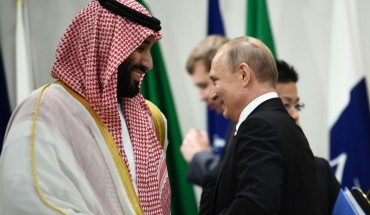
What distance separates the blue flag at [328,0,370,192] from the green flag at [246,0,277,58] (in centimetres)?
48

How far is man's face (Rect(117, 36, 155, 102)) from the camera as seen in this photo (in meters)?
2.69

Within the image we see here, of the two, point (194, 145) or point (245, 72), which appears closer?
point (245, 72)

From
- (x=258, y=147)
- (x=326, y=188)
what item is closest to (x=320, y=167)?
(x=326, y=188)

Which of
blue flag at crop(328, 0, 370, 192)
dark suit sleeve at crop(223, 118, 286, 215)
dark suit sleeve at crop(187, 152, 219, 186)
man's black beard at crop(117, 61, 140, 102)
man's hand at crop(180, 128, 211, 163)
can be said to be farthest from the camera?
blue flag at crop(328, 0, 370, 192)

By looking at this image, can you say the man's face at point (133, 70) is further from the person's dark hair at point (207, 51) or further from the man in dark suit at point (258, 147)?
the person's dark hair at point (207, 51)

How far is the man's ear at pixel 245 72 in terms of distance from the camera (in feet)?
8.32

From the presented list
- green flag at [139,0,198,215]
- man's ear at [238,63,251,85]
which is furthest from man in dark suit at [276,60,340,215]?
green flag at [139,0,198,215]

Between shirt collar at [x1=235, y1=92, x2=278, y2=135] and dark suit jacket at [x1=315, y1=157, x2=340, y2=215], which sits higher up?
shirt collar at [x1=235, y1=92, x2=278, y2=135]

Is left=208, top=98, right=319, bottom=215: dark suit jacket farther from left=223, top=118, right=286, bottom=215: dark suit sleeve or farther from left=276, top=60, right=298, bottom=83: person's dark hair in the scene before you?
left=276, top=60, right=298, bottom=83: person's dark hair

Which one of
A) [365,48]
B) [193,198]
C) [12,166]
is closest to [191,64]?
[193,198]

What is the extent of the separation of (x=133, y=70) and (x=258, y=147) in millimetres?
669

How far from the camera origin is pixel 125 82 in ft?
8.82

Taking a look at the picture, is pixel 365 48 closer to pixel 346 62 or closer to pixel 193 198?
pixel 346 62

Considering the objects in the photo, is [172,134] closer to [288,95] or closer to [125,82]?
[288,95]
